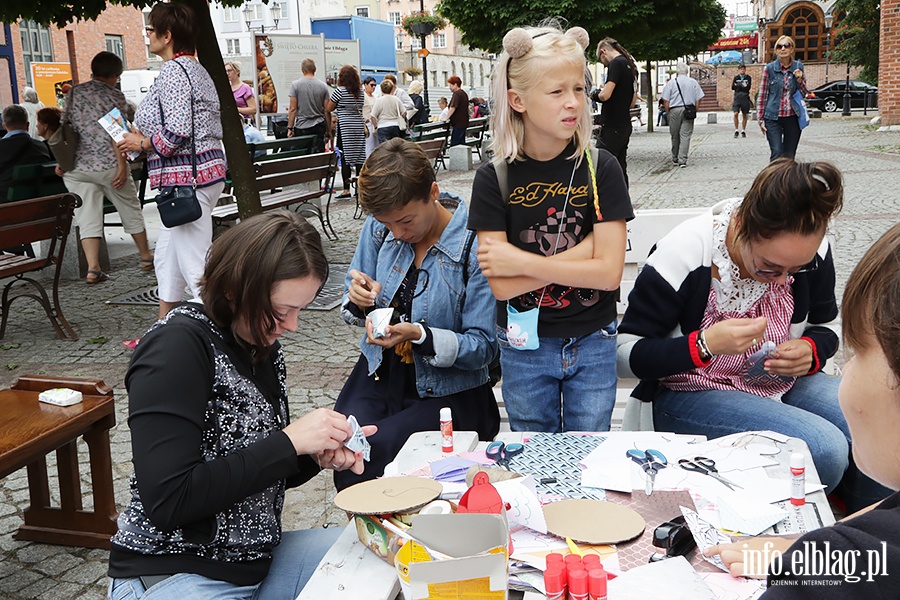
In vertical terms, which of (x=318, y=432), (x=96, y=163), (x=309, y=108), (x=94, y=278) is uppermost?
(x=309, y=108)

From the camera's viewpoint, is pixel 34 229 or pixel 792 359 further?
pixel 34 229

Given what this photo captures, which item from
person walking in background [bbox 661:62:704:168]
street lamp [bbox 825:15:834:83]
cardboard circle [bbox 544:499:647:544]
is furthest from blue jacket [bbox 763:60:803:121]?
street lamp [bbox 825:15:834:83]

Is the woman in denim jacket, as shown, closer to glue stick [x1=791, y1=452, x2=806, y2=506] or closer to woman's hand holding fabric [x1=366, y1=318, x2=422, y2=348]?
woman's hand holding fabric [x1=366, y1=318, x2=422, y2=348]

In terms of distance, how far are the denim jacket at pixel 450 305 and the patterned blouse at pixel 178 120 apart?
2818 mm

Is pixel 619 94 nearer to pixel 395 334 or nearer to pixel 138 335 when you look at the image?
pixel 138 335

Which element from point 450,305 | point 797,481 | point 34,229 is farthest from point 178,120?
point 797,481

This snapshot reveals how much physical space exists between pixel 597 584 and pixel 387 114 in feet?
39.2

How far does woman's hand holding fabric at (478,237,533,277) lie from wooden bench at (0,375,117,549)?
1.52m

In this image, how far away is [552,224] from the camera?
8.97ft

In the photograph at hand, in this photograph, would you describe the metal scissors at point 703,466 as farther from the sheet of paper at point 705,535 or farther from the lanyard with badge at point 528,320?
the lanyard with badge at point 528,320

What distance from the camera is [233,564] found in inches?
78.1

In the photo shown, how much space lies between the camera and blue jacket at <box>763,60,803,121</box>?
34.5 ft

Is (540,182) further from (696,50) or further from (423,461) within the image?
(696,50)

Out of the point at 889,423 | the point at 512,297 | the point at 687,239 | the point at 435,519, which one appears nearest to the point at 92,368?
the point at 512,297
